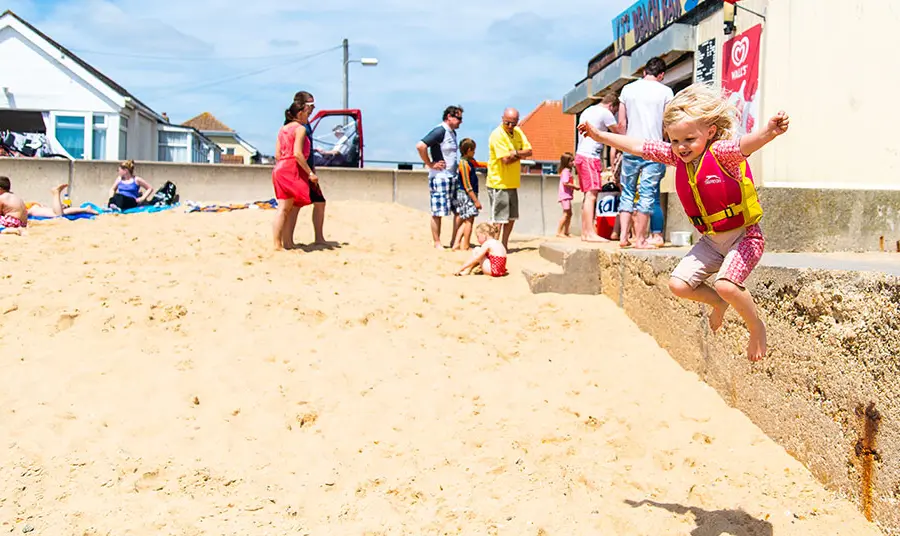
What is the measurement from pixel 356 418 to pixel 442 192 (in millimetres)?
4228


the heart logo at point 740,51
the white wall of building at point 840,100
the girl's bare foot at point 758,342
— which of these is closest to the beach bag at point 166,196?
the heart logo at point 740,51

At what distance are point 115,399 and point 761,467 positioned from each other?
3.72 meters

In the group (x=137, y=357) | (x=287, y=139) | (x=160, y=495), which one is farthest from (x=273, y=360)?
(x=287, y=139)

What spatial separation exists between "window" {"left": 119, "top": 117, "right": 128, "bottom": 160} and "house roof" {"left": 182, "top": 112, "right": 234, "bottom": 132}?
30139 mm

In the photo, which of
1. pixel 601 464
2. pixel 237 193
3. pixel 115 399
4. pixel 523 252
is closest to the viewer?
pixel 601 464

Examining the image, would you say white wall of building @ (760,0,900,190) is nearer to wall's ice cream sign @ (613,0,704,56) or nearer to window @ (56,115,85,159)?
wall's ice cream sign @ (613,0,704,56)

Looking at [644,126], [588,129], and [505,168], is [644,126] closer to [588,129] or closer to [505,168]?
[505,168]

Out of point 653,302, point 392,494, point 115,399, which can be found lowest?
point 392,494

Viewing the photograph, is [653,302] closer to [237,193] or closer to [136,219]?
[136,219]

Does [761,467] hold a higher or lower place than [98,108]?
lower

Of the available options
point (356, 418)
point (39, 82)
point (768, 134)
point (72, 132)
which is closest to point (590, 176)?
point (356, 418)

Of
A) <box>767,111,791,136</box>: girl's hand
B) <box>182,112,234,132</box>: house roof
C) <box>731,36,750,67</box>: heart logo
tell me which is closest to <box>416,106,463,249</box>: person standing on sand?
<box>731,36,750,67</box>: heart logo

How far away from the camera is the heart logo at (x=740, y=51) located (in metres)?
9.88

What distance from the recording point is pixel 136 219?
34.1ft
